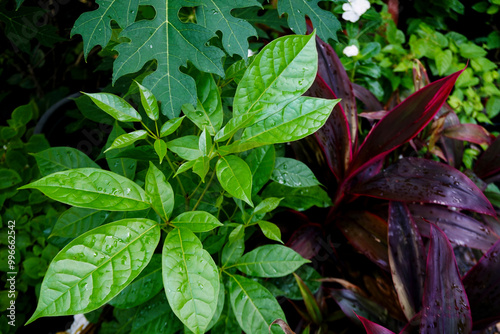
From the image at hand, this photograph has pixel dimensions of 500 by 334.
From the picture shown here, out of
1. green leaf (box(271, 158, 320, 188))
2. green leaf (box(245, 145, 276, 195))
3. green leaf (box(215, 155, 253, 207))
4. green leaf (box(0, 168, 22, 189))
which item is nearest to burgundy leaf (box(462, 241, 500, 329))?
green leaf (box(271, 158, 320, 188))

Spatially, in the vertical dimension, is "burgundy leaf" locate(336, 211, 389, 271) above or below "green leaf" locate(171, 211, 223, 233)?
below

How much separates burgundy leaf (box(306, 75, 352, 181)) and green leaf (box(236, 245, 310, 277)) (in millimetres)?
442

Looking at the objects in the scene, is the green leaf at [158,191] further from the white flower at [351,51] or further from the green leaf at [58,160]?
the white flower at [351,51]

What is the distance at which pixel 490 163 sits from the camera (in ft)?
4.37

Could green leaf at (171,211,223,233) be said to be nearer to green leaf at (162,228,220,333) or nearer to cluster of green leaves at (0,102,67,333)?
green leaf at (162,228,220,333)

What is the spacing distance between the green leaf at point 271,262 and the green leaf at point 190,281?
0.23m

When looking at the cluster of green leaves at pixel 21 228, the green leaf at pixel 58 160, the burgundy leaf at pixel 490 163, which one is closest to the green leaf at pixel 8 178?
the cluster of green leaves at pixel 21 228

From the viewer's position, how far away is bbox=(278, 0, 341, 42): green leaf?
0.85 meters

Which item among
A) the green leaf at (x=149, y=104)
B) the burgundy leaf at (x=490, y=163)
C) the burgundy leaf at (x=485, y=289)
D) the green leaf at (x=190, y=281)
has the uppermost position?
the green leaf at (x=149, y=104)

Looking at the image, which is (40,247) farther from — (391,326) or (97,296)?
(391,326)

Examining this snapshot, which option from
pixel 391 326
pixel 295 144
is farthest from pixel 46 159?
pixel 391 326

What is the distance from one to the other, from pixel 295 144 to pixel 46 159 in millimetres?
747

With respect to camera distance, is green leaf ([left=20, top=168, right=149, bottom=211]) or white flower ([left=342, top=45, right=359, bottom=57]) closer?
green leaf ([left=20, top=168, right=149, bottom=211])

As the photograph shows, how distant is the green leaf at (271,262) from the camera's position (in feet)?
→ 2.48
